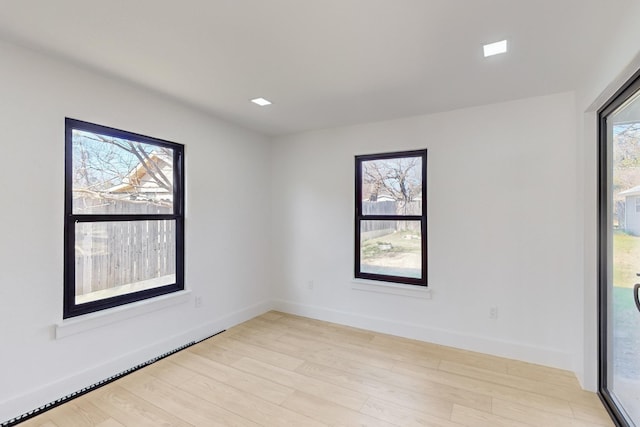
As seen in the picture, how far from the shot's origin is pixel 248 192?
392cm

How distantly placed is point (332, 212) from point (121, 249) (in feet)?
7.49

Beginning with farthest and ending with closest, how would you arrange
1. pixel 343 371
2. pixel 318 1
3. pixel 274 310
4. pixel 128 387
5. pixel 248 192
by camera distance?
pixel 274 310 < pixel 248 192 < pixel 343 371 < pixel 128 387 < pixel 318 1

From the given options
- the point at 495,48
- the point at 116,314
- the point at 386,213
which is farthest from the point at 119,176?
the point at 495,48

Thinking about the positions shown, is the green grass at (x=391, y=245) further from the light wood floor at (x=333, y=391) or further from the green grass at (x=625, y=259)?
the green grass at (x=625, y=259)

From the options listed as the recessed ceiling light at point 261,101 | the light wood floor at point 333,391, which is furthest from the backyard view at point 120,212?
the recessed ceiling light at point 261,101

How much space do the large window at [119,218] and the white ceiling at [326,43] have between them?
59 cm

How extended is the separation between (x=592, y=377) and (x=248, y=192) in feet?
12.3

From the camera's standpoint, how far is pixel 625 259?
6.25ft

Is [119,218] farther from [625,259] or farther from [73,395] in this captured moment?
[625,259]

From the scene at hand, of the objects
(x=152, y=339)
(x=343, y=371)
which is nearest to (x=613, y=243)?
(x=343, y=371)

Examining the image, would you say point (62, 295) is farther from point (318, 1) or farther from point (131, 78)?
point (318, 1)

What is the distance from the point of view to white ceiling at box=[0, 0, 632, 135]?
1.58m

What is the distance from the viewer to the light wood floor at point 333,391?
2004 mm

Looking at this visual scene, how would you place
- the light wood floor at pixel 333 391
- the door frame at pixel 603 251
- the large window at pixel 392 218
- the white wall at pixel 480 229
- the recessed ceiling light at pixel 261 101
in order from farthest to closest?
the large window at pixel 392 218
the recessed ceiling light at pixel 261 101
the white wall at pixel 480 229
the door frame at pixel 603 251
the light wood floor at pixel 333 391
